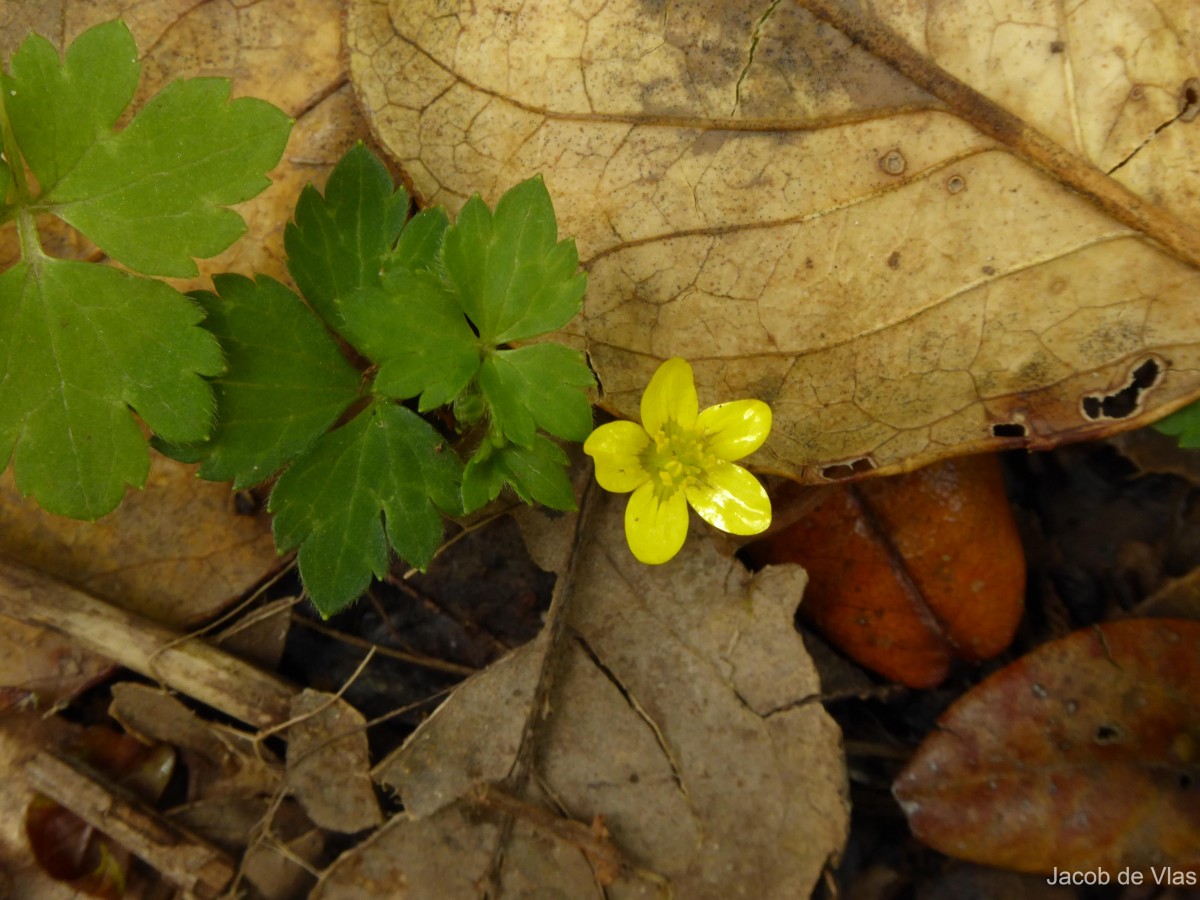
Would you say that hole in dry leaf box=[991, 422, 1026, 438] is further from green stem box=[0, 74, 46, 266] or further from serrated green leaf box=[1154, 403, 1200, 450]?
green stem box=[0, 74, 46, 266]

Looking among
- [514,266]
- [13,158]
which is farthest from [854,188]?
[13,158]

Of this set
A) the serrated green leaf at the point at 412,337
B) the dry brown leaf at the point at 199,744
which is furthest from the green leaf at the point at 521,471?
the dry brown leaf at the point at 199,744

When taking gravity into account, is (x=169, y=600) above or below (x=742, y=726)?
above

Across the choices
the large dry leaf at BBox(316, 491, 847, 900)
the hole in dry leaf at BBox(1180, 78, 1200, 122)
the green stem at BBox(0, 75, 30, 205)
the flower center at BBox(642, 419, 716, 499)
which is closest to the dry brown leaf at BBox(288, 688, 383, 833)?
the large dry leaf at BBox(316, 491, 847, 900)

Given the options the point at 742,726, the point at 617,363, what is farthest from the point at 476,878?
the point at 617,363

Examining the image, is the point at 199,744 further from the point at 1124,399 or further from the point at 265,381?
the point at 1124,399

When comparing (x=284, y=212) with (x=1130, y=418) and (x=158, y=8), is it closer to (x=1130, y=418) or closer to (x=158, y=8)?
(x=158, y=8)
